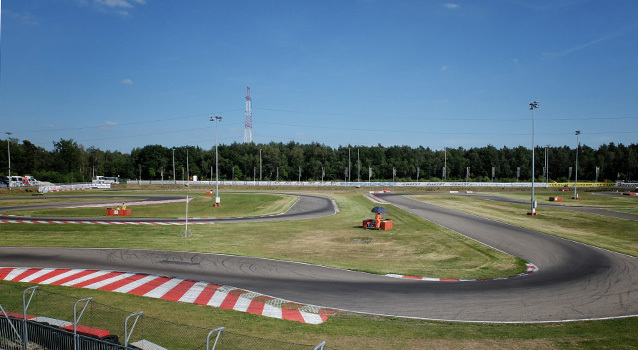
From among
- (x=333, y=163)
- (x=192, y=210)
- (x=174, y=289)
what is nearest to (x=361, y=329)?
(x=174, y=289)

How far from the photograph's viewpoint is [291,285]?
1877cm

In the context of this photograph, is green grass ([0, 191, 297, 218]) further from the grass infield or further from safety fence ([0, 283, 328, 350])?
safety fence ([0, 283, 328, 350])

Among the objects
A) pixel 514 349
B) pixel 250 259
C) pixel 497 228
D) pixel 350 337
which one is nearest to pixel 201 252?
pixel 250 259

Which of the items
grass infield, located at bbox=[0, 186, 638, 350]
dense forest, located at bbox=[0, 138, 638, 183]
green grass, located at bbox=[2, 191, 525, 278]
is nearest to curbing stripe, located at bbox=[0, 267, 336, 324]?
grass infield, located at bbox=[0, 186, 638, 350]

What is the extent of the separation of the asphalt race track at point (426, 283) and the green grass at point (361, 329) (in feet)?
3.62

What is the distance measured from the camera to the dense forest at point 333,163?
16988cm

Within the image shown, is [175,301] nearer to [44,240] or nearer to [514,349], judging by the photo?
[514,349]

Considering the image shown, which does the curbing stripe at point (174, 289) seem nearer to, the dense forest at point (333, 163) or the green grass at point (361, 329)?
the green grass at point (361, 329)

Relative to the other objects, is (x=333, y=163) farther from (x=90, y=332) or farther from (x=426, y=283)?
(x=90, y=332)

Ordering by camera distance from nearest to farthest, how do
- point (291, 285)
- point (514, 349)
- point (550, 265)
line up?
point (514, 349) → point (291, 285) → point (550, 265)

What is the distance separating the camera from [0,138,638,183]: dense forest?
6688 inches

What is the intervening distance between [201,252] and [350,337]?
54.2 feet

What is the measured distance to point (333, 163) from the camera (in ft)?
568

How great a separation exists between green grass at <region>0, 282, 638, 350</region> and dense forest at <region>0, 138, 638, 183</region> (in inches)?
5731
